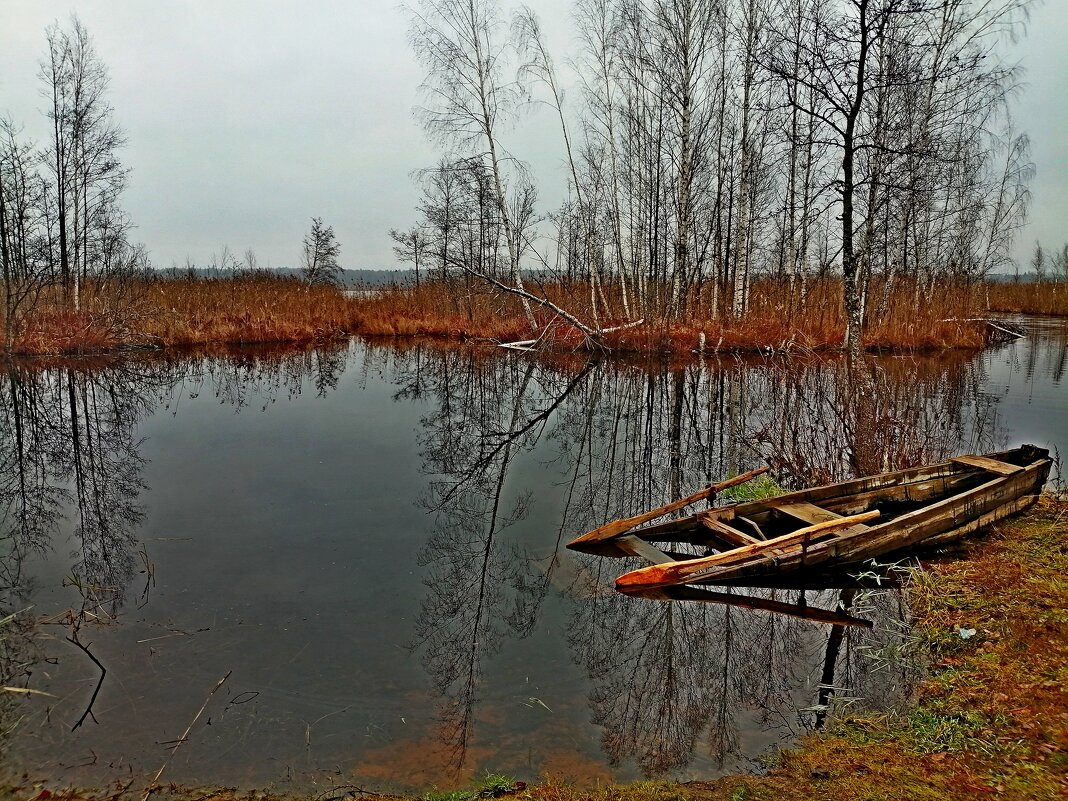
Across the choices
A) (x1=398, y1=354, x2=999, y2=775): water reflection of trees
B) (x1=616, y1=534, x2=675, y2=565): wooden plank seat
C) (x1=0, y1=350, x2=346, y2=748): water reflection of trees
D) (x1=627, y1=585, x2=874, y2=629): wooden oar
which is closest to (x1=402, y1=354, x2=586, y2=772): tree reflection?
(x1=398, y1=354, x2=999, y2=775): water reflection of trees

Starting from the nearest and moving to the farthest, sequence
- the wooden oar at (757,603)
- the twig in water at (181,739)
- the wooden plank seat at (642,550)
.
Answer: the twig in water at (181,739) → the wooden oar at (757,603) → the wooden plank seat at (642,550)

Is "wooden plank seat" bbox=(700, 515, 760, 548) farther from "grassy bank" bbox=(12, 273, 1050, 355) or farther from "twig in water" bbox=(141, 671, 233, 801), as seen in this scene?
"grassy bank" bbox=(12, 273, 1050, 355)

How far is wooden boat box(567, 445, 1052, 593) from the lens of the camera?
16.8ft

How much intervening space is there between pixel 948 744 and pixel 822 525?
216 centimetres

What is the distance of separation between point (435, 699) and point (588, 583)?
6.36 feet

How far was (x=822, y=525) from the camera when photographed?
16.9 feet

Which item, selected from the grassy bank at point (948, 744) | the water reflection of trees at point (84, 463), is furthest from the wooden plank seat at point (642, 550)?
the water reflection of trees at point (84, 463)

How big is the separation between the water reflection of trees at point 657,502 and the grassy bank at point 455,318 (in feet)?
9.43

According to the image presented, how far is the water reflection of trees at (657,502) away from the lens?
3828 mm

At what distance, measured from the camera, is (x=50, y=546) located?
6.15 m

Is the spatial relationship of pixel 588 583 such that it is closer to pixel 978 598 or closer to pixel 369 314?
pixel 978 598

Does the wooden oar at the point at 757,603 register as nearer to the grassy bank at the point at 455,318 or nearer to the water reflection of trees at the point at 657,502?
the water reflection of trees at the point at 657,502

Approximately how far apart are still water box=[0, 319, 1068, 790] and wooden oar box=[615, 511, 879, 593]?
0.66ft

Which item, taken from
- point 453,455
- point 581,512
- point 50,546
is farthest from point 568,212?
point 50,546
